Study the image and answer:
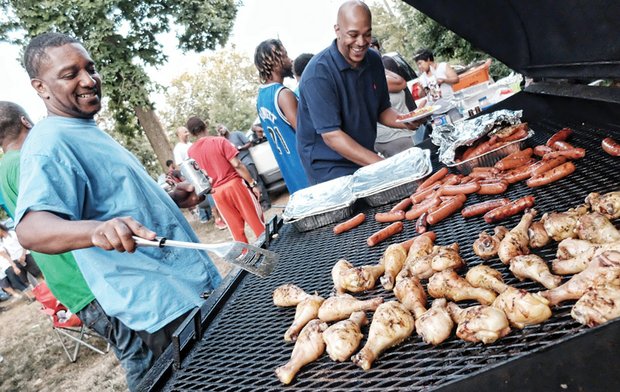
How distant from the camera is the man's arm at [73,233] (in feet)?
5.78

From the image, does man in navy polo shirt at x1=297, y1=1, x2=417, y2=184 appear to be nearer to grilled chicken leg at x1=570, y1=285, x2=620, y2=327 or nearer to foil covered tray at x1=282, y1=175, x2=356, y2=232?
foil covered tray at x1=282, y1=175, x2=356, y2=232

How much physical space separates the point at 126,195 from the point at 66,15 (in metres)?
11.6

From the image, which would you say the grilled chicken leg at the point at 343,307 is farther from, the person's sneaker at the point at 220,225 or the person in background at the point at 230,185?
the person's sneaker at the point at 220,225

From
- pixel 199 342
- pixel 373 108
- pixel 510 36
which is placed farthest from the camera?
pixel 373 108

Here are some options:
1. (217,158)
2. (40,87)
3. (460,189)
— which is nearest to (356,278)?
Result: (460,189)

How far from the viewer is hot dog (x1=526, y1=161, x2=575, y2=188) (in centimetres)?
196

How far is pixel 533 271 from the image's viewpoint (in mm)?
1317

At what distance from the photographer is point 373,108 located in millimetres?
3604

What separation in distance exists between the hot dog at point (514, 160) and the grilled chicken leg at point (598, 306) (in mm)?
1370

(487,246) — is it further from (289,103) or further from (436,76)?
(436,76)

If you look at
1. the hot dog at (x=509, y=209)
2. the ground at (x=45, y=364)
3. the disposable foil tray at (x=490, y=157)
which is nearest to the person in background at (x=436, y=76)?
the ground at (x=45, y=364)

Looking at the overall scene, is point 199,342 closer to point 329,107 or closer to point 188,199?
point 188,199

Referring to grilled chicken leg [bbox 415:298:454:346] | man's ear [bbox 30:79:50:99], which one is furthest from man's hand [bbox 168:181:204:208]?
grilled chicken leg [bbox 415:298:454:346]

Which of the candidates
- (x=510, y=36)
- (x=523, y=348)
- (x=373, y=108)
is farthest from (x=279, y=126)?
(x=523, y=348)
